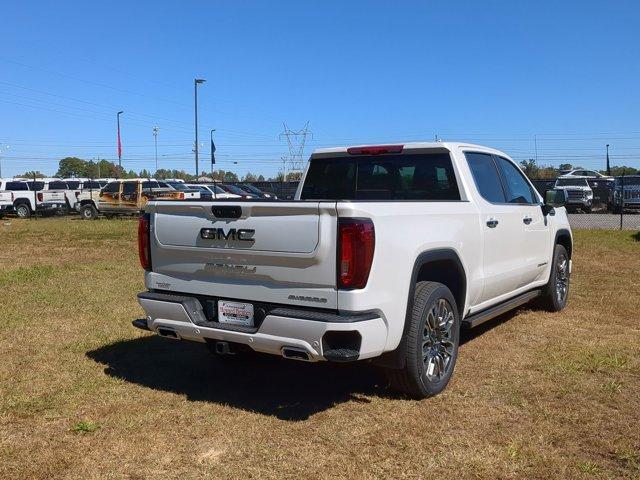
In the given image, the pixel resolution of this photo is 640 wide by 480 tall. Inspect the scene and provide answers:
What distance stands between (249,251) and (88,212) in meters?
25.1

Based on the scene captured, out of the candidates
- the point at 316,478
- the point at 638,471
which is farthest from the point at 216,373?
the point at 638,471

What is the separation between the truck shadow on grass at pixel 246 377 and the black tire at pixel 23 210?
24788 mm

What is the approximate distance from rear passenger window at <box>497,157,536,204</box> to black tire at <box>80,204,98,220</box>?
23661mm

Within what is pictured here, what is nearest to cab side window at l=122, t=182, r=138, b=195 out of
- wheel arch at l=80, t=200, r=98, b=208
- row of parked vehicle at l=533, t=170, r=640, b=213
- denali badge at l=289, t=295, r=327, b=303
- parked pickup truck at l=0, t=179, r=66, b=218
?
wheel arch at l=80, t=200, r=98, b=208

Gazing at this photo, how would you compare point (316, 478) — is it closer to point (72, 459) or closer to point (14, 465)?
point (72, 459)

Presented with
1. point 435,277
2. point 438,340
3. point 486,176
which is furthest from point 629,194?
point 438,340

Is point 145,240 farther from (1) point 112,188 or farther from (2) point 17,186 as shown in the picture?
(2) point 17,186

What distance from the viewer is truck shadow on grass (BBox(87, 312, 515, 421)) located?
15.0 ft

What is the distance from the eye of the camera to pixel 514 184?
249 inches

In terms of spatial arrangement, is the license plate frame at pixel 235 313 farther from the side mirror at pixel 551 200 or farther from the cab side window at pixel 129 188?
the cab side window at pixel 129 188

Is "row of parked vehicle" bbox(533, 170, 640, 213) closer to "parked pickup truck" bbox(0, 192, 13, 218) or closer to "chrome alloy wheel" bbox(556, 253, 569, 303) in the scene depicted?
"chrome alloy wheel" bbox(556, 253, 569, 303)

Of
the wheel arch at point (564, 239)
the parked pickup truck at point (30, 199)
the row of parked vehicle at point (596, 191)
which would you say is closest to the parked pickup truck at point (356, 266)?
the wheel arch at point (564, 239)

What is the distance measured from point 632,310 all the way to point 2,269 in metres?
10.0

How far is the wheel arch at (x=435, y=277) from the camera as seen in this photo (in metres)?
4.24
